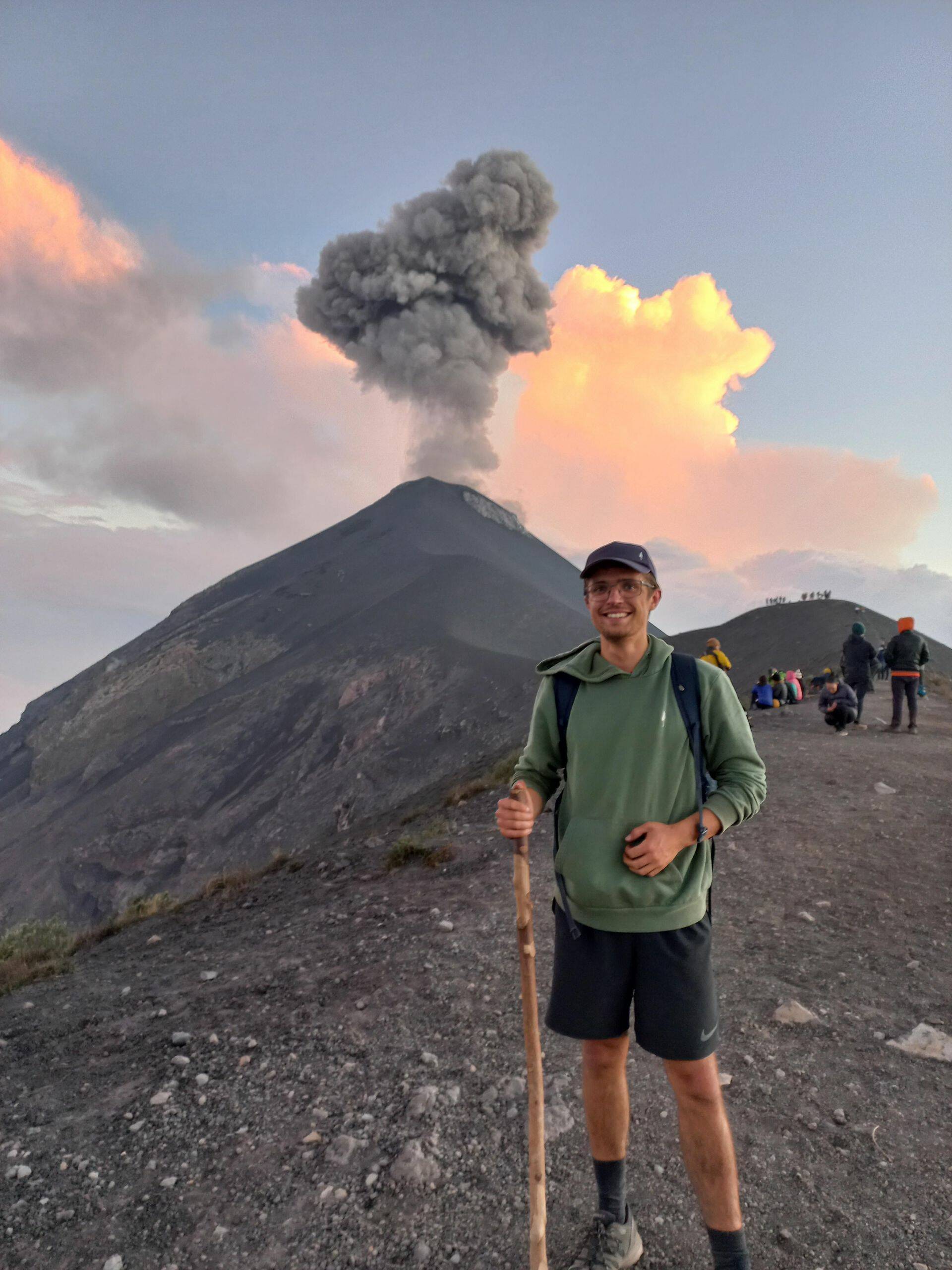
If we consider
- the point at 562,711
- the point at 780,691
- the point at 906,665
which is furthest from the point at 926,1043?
the point at 780,691

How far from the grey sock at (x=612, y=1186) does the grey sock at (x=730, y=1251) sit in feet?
1.18

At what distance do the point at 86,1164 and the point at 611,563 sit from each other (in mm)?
3587

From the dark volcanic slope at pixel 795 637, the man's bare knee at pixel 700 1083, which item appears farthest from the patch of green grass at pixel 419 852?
the dark volcanic slope at pixel 795 637

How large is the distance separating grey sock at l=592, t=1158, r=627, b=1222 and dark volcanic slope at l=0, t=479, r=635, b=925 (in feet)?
55.7

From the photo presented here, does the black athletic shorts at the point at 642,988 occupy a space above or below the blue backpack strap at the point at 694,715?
below

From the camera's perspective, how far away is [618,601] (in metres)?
2.36

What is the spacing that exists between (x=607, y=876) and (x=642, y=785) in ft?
1.01

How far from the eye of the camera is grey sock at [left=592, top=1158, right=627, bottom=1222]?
97.8 inches

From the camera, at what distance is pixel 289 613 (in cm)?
6112

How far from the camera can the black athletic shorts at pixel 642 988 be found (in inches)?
85.9

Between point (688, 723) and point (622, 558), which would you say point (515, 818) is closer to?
point (688, 723)

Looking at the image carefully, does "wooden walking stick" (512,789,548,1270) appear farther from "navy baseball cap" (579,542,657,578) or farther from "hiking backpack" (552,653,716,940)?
"navy baseball cap" (579,542,657,578)

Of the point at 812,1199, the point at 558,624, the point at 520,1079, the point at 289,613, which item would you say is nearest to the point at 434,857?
the point at 520,1079

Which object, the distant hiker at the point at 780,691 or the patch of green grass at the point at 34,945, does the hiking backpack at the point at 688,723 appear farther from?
the distant hiker at the point at 780,691
